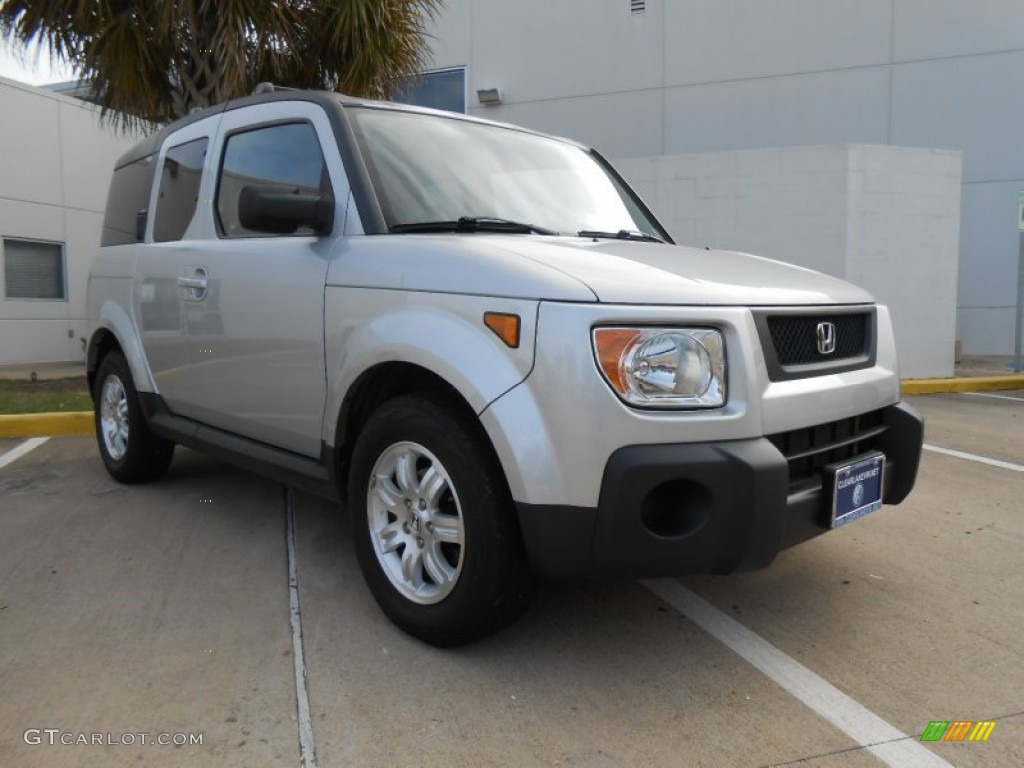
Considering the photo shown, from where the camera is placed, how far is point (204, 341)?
393 cm

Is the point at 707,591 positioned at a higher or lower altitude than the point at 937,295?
lower

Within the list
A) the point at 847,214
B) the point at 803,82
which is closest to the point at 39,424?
the point at 847,214

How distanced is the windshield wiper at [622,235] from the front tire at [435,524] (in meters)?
1.08

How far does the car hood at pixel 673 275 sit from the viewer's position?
246 centimetres

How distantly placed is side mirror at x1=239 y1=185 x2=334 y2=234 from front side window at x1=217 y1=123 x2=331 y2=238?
4.6 inches

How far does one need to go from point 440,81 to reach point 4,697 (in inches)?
538

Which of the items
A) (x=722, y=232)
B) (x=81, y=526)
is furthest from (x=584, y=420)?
(x=722, y=232)

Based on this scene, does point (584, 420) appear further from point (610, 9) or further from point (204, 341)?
point (610, 9)

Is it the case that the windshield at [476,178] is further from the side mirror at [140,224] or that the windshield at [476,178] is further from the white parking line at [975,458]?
the white parking line at [975,458]

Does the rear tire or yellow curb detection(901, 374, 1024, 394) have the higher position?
the rear tire

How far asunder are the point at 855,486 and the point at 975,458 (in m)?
3.87

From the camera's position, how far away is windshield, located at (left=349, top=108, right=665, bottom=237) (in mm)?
3250

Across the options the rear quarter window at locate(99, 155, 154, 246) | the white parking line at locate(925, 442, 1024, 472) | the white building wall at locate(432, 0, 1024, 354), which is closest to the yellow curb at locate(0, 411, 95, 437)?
the rear quarter window at locate(99, 155, 154, 246)

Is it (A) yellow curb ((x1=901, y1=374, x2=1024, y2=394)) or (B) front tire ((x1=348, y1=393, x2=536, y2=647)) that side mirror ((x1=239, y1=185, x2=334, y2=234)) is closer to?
(B) front tire ((x1=348, y1=393, x2=536, y2=647))
